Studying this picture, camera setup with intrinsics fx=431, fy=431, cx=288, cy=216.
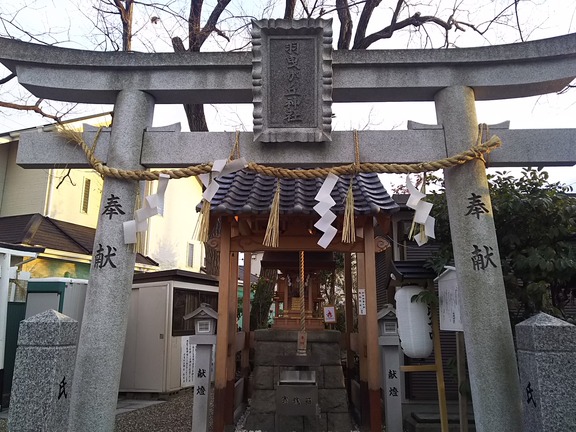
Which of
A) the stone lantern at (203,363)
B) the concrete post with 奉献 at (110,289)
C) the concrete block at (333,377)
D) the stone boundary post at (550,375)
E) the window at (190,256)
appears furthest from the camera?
the window at (190,256)

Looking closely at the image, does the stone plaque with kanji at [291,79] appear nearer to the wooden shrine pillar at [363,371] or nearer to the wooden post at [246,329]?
the wooden shrine pillar at [363,371]

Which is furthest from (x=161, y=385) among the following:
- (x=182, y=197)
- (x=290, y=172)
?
(x=182, y=197)

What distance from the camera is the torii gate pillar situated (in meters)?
3.60

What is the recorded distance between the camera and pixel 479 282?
3.83m

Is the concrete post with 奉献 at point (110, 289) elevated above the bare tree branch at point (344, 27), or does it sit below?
below

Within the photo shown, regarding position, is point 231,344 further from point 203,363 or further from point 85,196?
point 85,196

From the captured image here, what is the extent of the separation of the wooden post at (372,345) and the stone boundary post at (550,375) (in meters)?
3.36

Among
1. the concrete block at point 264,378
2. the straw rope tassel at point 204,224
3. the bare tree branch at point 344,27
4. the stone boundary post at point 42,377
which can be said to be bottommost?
the concrete block at point 264,378

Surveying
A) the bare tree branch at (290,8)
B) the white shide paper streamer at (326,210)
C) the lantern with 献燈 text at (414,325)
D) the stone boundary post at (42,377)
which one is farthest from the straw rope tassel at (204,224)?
the bare tree branch at (290,8)

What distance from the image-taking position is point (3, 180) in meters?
13.5

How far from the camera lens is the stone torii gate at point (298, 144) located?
3.97 metres

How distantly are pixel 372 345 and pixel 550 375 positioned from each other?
3611mm

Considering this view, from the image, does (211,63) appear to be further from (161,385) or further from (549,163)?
(161,385)

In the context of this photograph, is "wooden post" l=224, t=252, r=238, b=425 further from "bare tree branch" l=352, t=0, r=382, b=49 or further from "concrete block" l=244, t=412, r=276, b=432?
"bare tree branch" l=352, t=0, r=382, b=49
